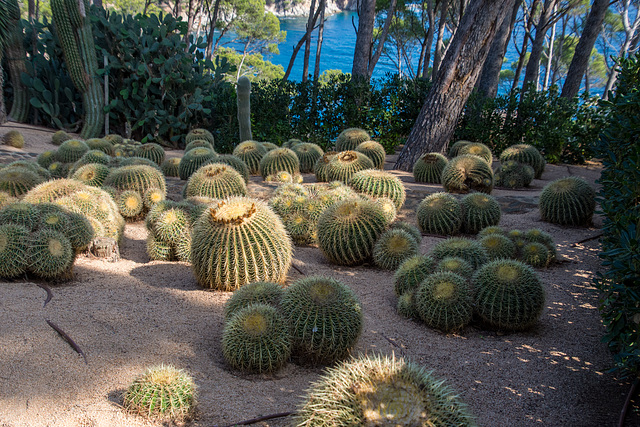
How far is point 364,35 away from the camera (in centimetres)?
1528

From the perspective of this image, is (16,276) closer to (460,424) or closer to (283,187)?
(283,187)

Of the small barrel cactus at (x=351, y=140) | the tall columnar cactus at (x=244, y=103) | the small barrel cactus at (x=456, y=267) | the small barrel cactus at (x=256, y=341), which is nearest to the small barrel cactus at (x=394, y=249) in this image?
the small barrel cactus at (x=456, y=267)

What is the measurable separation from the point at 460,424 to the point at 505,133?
11358 mm

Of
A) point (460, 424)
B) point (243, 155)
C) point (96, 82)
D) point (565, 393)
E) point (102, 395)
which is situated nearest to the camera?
point (460, 424)

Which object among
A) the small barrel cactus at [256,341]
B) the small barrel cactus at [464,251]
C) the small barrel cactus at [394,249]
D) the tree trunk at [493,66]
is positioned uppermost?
the tree trunk at [493,66]

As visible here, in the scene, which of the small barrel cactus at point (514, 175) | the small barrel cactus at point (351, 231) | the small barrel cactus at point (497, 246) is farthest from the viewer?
the small barrel cactus at point (514, 175)

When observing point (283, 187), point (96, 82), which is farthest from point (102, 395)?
point (96, 82)

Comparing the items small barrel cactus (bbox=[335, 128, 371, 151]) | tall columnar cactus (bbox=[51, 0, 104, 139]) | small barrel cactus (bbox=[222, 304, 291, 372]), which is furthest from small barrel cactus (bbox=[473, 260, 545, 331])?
tall columnar cactus (bbox=[51, 0, 104, 139])

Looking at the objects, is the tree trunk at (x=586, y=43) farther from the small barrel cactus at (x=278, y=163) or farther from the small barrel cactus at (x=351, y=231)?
the small barrel cactus at (x=351, y=231)

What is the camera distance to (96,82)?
13.2 meters

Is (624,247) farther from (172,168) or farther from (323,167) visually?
(172,168)

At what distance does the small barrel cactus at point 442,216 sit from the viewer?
21.7 ft

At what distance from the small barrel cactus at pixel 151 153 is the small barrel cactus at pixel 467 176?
5990 mm

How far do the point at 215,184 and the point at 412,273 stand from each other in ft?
12.0
